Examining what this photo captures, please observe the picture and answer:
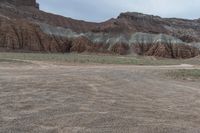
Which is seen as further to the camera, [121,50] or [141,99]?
[121,50]

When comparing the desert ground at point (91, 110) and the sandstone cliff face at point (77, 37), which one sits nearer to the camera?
the desert ground at point (91, 110)

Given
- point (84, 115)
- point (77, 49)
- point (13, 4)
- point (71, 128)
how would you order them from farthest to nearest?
point (13, 4), point (77, 49), point (84, 115), point (71, 128)

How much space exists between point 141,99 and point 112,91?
6.45 ft

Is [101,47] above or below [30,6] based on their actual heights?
below

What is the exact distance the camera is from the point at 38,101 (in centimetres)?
1195

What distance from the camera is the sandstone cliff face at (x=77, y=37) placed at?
3374 inches

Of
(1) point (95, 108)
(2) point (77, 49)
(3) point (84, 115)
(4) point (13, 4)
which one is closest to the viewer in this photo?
(3) point (84, 115)

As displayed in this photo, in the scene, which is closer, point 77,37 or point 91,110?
point 91,110

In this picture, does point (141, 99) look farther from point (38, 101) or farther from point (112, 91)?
point (38, 101)

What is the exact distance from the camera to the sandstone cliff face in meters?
85.7

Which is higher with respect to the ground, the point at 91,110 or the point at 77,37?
the point at 77,37

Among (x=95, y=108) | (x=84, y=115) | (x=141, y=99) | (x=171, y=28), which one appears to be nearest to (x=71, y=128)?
(x=84, y=115)

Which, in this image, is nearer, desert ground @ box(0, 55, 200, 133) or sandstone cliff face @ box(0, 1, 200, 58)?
desert ground @ box(0, 55, 200, 133)

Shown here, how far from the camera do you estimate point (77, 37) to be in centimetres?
9806
